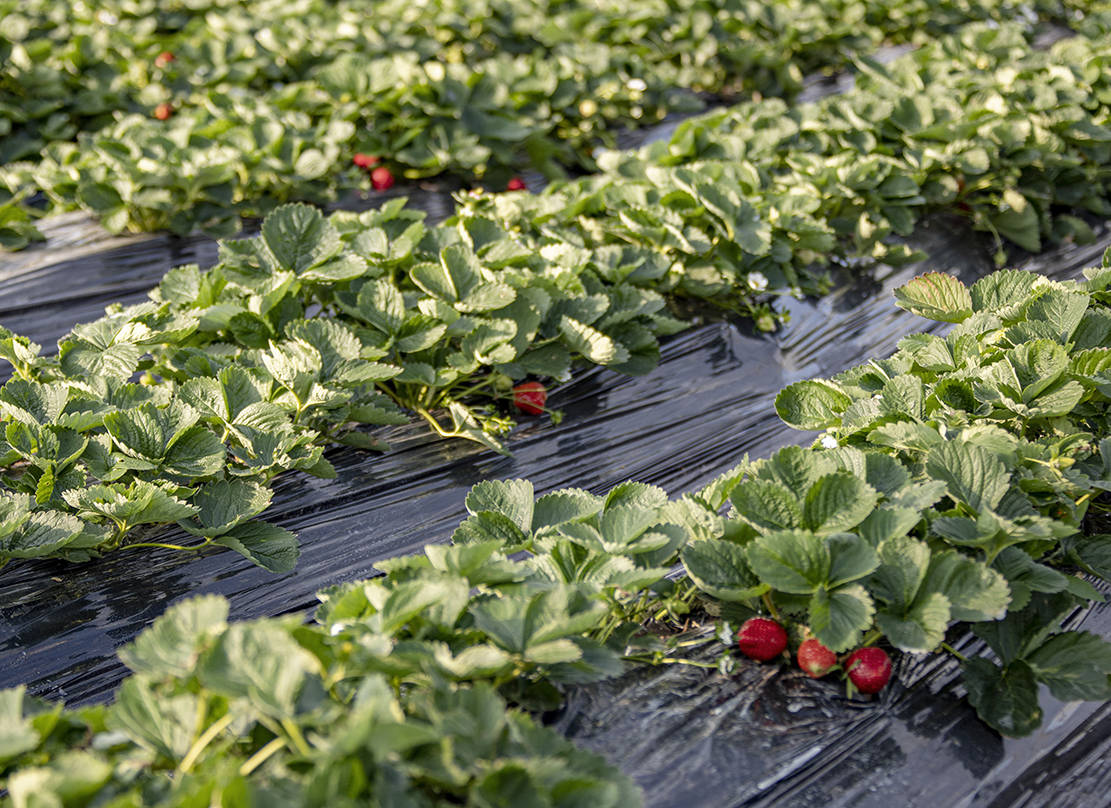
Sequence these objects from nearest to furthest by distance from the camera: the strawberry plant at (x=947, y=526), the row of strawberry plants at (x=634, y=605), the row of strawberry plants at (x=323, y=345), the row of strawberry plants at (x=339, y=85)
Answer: the row of strawberry plants at (x=634, y=605) < the strawberry plant at (x=947, y=526) < the row of strawberry plants at (x=323, y=345) < the row of strawberry plants at (x=339, y=85)

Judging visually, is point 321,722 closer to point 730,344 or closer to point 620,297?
point 620,297

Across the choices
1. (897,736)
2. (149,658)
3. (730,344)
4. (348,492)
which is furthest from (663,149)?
(149,658)

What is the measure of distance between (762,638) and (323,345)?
1.15 metres

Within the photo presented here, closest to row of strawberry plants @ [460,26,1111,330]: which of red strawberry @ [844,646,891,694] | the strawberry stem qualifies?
the strawberry stem

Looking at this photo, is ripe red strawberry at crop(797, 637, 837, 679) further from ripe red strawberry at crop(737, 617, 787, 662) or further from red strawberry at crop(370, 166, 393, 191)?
red strawberry at crop(370, 166, 393, 191)

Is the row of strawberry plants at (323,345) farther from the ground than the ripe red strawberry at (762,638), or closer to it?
farther from the ground

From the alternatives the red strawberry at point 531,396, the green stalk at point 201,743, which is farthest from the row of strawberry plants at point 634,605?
the red strawberry at point 531,396

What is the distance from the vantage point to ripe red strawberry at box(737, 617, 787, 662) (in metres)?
1.46

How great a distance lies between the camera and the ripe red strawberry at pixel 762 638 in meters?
1.46

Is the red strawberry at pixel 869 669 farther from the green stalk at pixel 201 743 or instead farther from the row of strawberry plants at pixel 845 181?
the row of strawberry plants at pixel 845 181

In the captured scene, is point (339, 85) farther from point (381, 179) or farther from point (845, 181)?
point (845, 181)

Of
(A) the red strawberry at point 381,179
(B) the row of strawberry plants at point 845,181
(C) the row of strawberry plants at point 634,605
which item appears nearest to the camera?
(C) the row of strawberry plants at point 634,605

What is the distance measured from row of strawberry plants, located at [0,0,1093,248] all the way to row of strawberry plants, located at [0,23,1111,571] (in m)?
0.89

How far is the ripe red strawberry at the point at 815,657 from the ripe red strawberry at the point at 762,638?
0.12 feet
